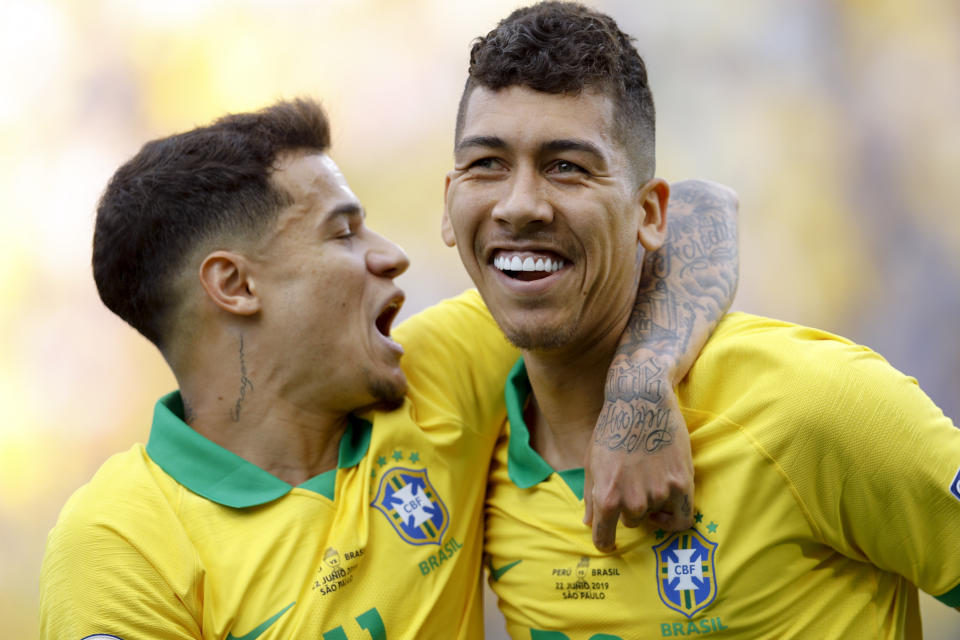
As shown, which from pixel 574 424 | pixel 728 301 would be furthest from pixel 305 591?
pixel 728 301

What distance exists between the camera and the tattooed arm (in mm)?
1495

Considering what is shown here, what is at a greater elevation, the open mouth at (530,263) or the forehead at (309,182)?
the forehead at (309,182)

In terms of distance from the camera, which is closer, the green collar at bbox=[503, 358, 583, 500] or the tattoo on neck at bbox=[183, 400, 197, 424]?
the green collar at bbox=[503, 358, 583, 500]

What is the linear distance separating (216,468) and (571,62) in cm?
101

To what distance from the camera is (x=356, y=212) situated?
206 centimetres

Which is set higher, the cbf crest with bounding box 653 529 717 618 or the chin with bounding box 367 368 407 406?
the chin with bounding box 367 368 407 406

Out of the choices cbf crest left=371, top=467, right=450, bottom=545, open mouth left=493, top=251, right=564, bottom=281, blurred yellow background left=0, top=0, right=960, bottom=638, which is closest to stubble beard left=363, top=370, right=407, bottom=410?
cbf crest left=371, top=467, right=450, bottom=545

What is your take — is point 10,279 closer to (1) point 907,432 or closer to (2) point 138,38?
(2) point 138,38

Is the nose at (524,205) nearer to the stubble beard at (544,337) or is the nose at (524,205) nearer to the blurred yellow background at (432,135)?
the stubble beard at (544,337)

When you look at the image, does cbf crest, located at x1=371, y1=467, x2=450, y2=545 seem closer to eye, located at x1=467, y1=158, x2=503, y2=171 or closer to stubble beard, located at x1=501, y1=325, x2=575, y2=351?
stubble beard, located at x1=501, y1=325, x2=575, y2=351

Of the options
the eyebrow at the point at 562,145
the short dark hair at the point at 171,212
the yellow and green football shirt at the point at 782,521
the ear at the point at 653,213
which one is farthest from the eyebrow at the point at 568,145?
the short dark hair at the point at 171,212

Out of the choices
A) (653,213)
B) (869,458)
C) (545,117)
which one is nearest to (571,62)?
(545,117)

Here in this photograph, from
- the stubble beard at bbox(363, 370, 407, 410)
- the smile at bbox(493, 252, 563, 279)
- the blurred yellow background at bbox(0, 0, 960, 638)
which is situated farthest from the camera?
the blurred yellow background at bbox(0, 0, 960, 638)

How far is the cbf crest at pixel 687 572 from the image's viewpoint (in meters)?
1.53
